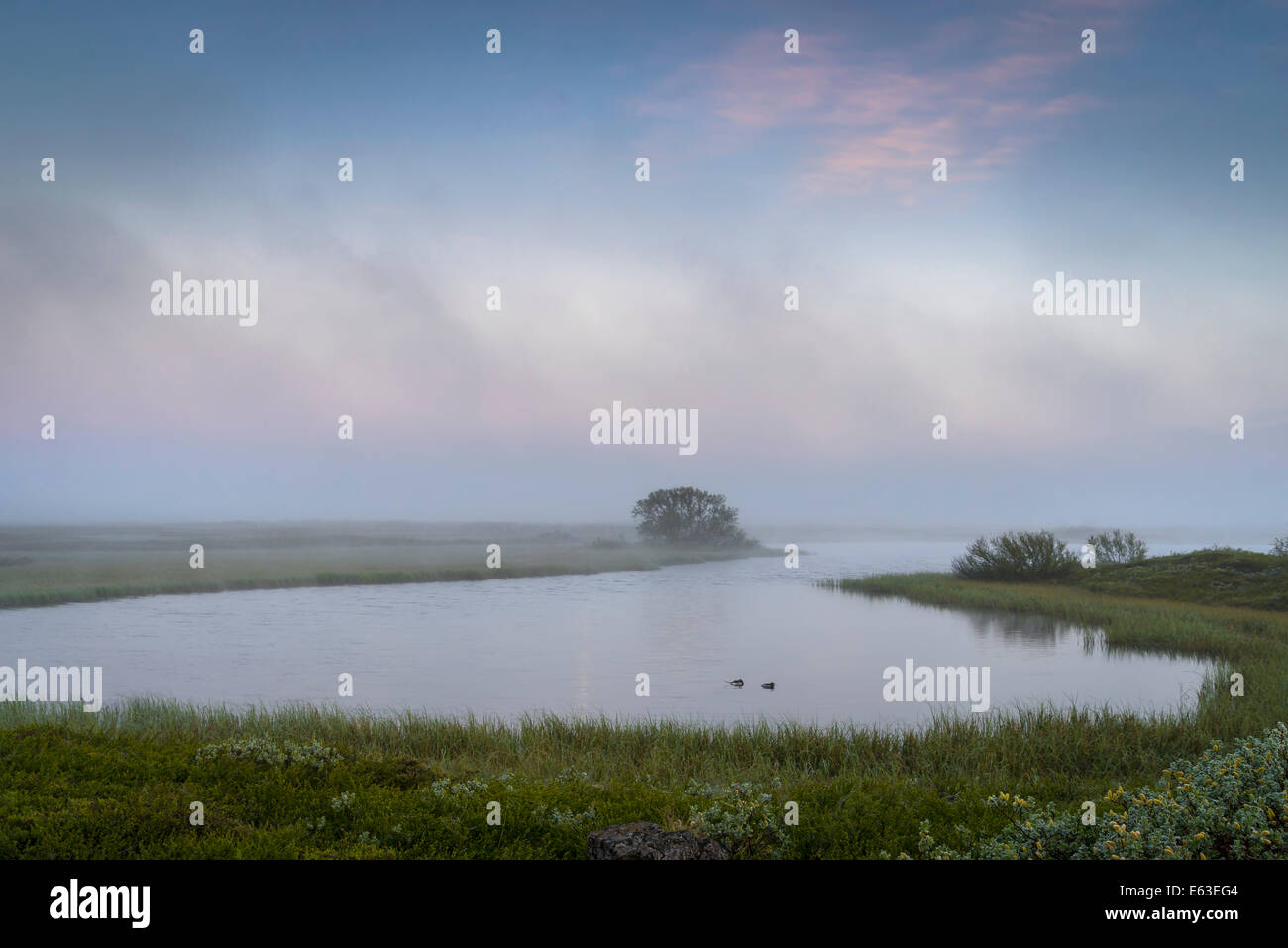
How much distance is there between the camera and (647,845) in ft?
23.5

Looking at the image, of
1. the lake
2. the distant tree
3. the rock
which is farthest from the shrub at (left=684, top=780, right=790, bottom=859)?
the distant tree

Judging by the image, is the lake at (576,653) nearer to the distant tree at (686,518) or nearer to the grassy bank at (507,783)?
the grassy bank at (507,783)

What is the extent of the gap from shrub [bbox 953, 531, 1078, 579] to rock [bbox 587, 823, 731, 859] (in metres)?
49.2

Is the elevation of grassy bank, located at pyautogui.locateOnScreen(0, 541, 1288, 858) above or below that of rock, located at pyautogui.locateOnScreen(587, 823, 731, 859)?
below

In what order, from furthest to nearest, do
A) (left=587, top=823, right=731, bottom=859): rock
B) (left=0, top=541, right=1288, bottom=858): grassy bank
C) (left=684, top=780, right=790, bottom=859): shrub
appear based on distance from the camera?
(left=684, top=780, right=790, bottom=859): shrub, (left=0, top=541, right=1288, bottom=858): grassy bank, (left=587, top=823, right=731, bottom=859): rock

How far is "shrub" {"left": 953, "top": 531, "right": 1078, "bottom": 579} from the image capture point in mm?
51000

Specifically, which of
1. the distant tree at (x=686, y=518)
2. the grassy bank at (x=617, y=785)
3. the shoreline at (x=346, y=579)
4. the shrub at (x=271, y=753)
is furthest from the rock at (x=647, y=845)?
the distant tree at (x=686, y=518)

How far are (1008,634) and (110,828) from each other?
32567mm

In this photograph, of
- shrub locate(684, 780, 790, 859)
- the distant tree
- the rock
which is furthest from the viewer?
the distant tree

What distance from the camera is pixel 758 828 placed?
26.9ft

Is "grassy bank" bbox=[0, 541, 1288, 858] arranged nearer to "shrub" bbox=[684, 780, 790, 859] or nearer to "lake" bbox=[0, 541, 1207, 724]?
"shrub" bbox=[684, 780, 790, 859]
